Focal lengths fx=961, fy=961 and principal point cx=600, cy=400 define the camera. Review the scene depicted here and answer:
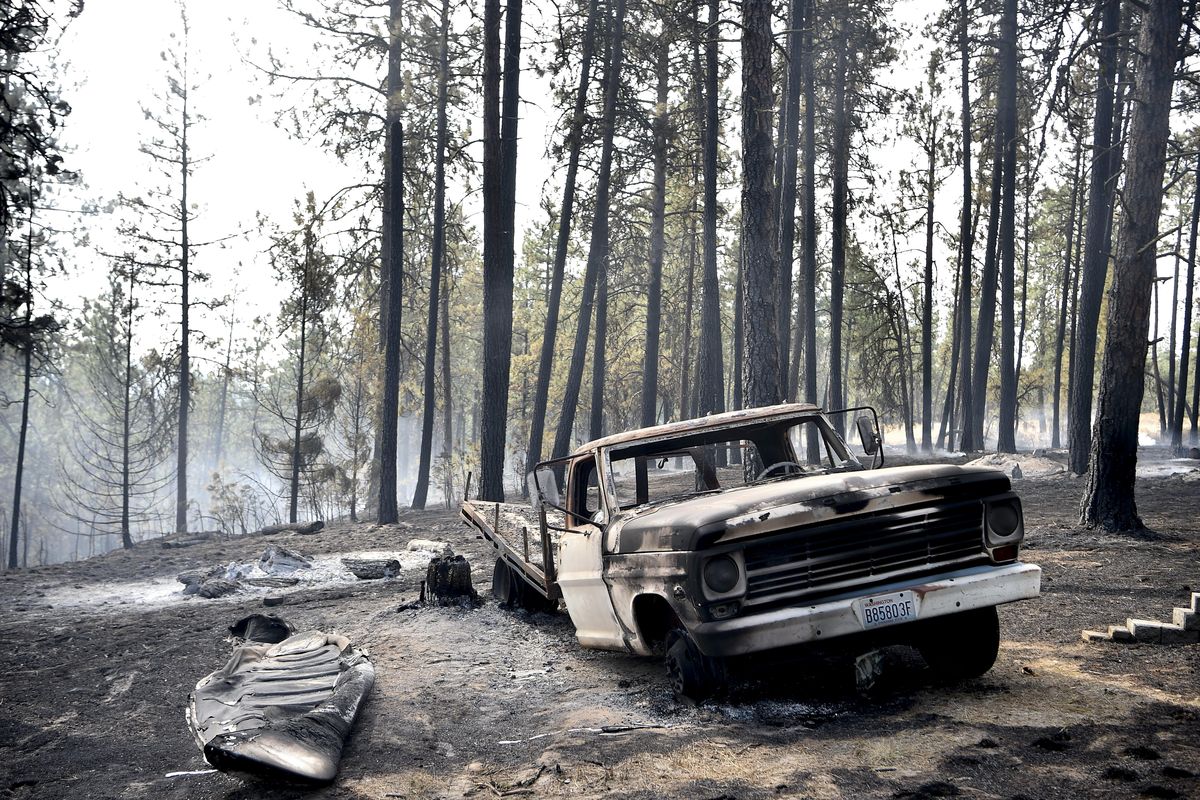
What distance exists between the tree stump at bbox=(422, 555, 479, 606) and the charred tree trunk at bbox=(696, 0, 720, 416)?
1391cm

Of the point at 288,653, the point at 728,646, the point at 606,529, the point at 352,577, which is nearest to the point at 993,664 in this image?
the point at 728,646

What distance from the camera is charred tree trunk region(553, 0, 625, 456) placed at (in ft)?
76.1

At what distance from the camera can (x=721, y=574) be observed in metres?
5.23

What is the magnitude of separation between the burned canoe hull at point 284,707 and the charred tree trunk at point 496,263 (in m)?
8.33

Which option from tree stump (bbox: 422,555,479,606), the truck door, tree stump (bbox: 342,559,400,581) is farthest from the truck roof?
tree stump (bbox: 342,559,400,581)

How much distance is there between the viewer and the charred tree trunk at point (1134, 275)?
11.7 meters

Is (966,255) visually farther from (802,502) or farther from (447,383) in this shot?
(802,502)

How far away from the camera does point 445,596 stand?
10.5 meters

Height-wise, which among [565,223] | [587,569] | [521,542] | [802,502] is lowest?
[521,542]

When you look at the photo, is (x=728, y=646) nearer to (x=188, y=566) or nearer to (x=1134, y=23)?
(x=188, y=566)

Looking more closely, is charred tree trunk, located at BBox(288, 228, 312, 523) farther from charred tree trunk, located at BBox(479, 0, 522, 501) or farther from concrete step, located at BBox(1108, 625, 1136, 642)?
concrete step, located at BBox(1108, 625, 1136, 642)

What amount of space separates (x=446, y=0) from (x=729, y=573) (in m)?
24.4

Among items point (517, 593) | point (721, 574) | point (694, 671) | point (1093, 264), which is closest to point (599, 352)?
point (1093, 264)

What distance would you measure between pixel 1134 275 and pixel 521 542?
8.17 m
